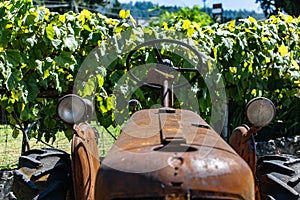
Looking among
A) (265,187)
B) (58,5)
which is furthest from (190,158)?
(58,5)

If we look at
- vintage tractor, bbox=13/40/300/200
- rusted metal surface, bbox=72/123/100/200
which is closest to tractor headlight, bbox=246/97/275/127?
vintage tractor, bbox=13/40/300/200

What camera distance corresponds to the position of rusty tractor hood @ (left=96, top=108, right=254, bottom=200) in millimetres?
2727

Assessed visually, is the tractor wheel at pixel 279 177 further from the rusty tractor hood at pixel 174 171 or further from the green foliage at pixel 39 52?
the green foliage at pixel 39 52

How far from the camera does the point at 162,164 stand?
108 inches

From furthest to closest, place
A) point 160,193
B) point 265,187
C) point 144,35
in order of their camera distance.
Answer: point 144,35 < point 265,187 < point 160,193

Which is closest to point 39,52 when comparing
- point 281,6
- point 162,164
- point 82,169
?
point 82,169

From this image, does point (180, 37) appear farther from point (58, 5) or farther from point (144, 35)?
point (58, 5)

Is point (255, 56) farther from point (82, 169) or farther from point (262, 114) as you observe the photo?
point (82, 169)

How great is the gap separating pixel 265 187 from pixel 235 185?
129cm

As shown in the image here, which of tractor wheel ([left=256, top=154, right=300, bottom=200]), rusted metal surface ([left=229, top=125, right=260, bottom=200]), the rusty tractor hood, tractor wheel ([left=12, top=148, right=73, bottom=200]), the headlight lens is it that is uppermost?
the headlight lens

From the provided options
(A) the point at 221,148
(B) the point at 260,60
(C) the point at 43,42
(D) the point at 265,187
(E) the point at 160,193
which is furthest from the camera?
(B) the point at 260,60

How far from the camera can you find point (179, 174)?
2.73 meters

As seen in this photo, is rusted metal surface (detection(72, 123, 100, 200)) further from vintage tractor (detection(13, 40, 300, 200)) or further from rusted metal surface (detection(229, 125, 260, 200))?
rusted metal surface (detection(229, 125, 260, 200))

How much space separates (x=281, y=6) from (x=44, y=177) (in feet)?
56.0
